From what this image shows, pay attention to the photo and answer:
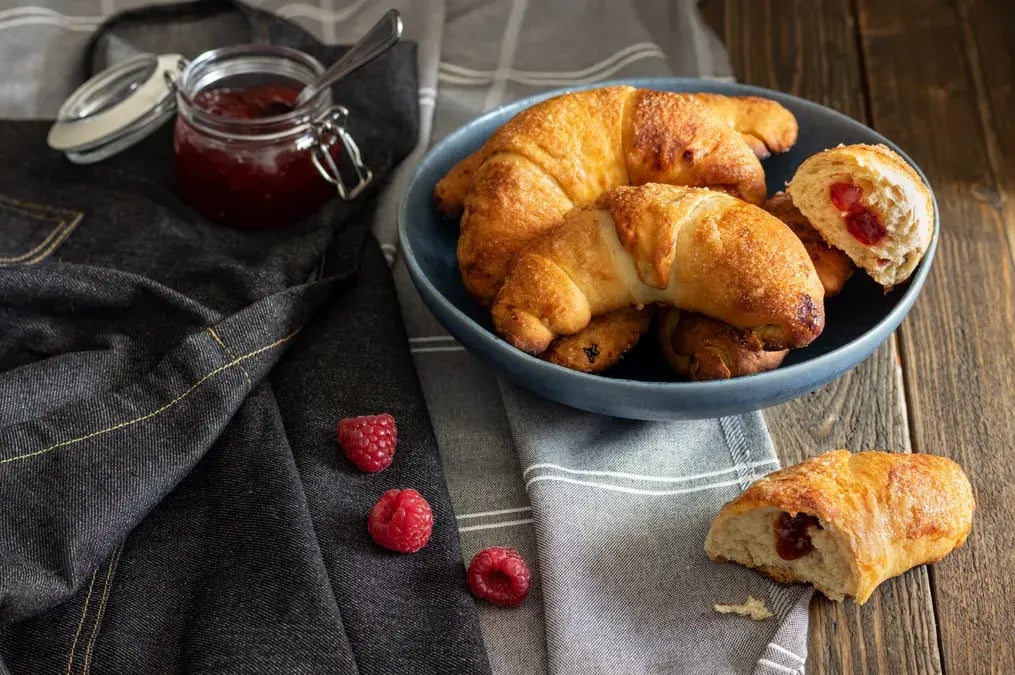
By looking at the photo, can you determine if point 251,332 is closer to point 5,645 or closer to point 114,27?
point 5,645

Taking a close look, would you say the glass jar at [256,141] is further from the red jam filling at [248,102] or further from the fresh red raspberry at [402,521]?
the fresh red raspberry at [402,521]

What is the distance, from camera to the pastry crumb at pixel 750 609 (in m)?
1.18

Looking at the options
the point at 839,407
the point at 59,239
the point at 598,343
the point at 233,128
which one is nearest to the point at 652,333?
the point at 598,343

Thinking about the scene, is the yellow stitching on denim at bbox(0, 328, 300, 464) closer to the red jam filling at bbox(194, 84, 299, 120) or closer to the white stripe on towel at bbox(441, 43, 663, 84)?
the red jam filling at bbox(194, 84, 299, 120)

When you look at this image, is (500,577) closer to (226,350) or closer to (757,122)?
(226,350)

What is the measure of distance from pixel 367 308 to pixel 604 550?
1.66 feet

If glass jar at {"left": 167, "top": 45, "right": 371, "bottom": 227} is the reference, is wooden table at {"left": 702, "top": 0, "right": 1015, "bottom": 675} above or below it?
below

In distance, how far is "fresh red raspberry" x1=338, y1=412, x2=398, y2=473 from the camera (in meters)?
1.32

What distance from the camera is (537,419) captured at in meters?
1.39

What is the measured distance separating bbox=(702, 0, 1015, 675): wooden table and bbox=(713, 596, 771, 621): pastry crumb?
57 millimetres

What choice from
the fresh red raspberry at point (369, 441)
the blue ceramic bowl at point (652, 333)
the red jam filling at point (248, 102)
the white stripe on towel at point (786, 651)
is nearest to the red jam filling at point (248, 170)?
the red jam filling at point (248, 102)

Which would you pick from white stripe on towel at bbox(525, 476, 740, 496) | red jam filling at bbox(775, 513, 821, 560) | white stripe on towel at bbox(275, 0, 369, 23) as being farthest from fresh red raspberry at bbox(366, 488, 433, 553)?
white stripe on towel at bbox(275, 0, 369, 23)

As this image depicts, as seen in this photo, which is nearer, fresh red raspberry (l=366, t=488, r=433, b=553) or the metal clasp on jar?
fresh red raspberry (l=366, t=488, r=433, b=553)

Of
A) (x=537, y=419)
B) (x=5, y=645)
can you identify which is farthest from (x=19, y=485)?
(x=537, y=419)
